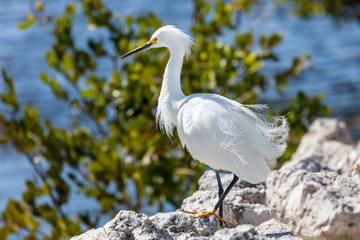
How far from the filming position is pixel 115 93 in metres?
6.50

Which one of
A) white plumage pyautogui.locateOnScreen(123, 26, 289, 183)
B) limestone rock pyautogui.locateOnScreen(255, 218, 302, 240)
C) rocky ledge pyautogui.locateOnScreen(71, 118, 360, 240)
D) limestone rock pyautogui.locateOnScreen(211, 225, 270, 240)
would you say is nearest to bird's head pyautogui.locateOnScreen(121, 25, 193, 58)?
white plumage pyautogui.locateOnScreen(123, 26, 289, 183)

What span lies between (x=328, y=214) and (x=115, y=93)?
399 centimetres

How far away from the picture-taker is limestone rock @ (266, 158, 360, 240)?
2.84 metres

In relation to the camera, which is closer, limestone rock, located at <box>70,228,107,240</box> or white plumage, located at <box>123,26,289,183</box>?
limestone rock, located at <box>70,228,107,240</box>

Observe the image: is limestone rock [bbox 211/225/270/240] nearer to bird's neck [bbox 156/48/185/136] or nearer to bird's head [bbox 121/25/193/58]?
bird's neck [bbox 156/48/185/136]

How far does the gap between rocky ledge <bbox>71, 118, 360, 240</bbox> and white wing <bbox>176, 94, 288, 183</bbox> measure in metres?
0.23

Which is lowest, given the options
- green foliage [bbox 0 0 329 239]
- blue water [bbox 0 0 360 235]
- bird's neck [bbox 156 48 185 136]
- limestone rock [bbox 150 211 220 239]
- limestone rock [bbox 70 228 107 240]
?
limestone rock [bbox 150 211 220 239]

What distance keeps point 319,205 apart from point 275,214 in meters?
0.53

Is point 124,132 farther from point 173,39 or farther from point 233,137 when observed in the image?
point 233,137

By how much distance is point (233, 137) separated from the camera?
3535 millimetres

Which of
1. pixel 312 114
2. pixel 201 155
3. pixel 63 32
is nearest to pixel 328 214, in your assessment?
pixel 201 155

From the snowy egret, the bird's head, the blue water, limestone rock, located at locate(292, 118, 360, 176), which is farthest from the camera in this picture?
the blue water

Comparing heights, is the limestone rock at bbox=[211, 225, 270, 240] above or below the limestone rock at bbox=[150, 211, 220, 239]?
below

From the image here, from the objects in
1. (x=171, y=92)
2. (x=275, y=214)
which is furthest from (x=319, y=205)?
(x=171, y=92)
